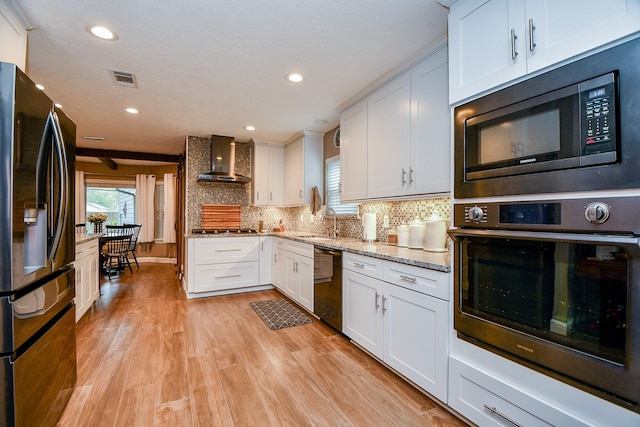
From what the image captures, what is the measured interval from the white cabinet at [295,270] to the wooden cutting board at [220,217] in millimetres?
1063

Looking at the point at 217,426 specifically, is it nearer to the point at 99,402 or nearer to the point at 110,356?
the point at 99,402

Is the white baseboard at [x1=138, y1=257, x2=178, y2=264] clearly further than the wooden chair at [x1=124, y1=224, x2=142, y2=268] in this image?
Yes

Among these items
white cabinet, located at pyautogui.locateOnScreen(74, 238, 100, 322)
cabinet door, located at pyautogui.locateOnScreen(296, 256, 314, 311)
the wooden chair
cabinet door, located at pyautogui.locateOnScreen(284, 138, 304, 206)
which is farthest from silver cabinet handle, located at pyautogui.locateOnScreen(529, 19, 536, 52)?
the wooden chair

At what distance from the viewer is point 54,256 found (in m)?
1.57

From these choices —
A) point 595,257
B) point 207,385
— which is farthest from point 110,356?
point 595,257

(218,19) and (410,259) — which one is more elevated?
(218,19)

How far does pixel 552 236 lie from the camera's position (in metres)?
1.22

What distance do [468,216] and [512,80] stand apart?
0.68 m

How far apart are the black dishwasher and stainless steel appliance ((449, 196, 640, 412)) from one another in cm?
134

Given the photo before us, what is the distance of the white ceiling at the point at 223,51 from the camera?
178 cm

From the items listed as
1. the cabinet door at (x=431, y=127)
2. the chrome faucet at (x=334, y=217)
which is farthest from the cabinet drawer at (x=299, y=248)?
the cabinet door at (x=431, y=127)

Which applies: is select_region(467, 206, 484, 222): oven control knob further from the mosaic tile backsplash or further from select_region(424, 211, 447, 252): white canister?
the mosaic tile backsplash

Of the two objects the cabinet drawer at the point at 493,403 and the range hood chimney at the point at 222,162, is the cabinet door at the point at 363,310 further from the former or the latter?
the range hood chimney at the point at 222,162

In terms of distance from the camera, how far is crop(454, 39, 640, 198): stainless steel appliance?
1.04m
